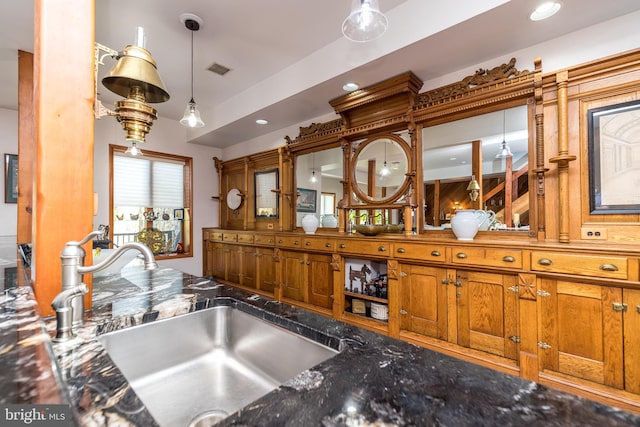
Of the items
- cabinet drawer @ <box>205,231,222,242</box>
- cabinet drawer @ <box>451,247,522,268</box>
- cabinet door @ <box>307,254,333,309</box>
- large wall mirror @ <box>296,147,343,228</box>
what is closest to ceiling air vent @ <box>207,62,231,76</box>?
large wall mirror @ <box>296,147,343,228</box>

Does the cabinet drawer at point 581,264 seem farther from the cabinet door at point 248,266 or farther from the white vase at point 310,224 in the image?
the cabinet door at point 248,266

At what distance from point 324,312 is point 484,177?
200cm

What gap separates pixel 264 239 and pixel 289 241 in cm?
51

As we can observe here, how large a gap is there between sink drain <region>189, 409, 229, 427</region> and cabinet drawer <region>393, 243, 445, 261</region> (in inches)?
72.1

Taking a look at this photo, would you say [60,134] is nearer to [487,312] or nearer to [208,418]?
[208,418]

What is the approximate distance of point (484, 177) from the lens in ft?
7.83

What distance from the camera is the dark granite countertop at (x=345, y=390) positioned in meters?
0.47

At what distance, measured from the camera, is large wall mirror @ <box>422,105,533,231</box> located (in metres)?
2.24

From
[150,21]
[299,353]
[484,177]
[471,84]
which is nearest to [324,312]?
[484,177]

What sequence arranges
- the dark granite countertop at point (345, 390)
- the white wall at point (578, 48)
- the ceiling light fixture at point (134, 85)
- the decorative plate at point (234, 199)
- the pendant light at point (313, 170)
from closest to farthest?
the dark granite countertop at point (345, 390), the ceiling light fixture at point (134, 85), the white wall at point (578, 48), the pendant light at point (313, 170), the decorative plate at point (234, 199)

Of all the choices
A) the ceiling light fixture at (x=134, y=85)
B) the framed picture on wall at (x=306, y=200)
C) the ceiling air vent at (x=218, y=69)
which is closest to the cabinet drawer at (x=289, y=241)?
the framed picture on wall at (x=306, y=200)

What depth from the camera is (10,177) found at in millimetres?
3615

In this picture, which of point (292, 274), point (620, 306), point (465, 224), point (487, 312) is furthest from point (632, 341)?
point (292, 274)

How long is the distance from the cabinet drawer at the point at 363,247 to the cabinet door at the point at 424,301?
8.7 inches
